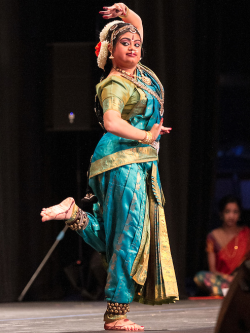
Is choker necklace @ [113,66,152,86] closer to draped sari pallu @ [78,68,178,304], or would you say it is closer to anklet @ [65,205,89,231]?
draped sari pallu @ [78,68,178,304]

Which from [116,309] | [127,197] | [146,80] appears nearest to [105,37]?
[146,80]

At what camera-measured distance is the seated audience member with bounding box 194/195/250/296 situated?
3.75 m

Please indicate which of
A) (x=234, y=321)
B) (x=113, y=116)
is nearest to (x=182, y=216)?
(x=113, y=116)

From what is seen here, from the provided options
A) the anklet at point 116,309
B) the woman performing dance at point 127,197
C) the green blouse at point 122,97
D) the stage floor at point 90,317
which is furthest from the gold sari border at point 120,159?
the stage floor at point 90,317

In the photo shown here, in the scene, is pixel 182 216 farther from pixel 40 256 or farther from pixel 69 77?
pixel 69 77

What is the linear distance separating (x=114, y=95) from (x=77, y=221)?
0.52 meters

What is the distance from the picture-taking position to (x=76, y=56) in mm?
3816

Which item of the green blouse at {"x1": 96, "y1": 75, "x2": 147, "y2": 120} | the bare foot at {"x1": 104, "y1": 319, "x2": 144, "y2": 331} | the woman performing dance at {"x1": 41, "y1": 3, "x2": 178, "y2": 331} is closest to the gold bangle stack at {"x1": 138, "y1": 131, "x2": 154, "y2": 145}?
the woman performing dance at {"x1": 41, "y1": 3, "x2": 178, "y2": 331}

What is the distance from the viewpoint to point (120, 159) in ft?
6.83

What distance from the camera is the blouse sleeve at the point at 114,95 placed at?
2.02m

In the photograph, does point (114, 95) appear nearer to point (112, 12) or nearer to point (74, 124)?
point (112, 12)

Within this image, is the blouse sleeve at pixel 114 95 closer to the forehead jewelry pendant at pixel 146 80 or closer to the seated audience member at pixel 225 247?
the forehead jewelry pendant at pixel 146 80

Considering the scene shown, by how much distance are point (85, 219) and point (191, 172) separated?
6.41ft

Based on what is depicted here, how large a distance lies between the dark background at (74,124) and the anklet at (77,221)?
1.59 m
